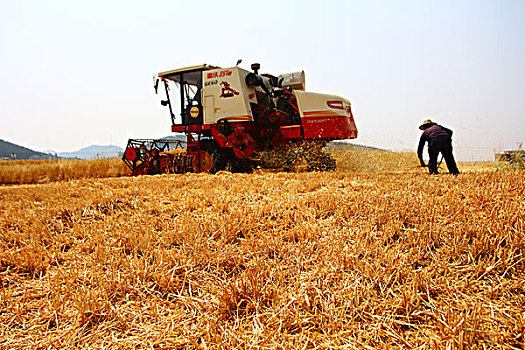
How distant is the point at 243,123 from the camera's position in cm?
853

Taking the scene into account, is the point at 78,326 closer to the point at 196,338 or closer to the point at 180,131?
the point at 196,338

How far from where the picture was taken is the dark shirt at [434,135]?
647 centimetres

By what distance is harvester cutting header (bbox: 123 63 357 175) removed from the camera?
7906 mm

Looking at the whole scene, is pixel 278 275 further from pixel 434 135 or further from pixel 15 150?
pixel 15 150

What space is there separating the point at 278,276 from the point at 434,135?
6076 mm

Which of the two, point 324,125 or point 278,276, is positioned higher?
point 324,125

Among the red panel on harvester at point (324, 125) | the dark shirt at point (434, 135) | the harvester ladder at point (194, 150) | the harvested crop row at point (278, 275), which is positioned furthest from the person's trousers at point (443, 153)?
the harvester ladder at point (194, 150)

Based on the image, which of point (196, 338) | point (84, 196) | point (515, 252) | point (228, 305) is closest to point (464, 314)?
point (515, 252)

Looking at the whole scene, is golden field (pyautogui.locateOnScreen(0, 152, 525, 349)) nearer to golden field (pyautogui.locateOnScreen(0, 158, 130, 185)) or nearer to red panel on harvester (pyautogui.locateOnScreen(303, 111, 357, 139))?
red panel on harvester (pyautogui.locateOnScreen(303, 111, 357, 139))

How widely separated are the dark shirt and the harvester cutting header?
176cm

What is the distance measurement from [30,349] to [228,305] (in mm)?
856

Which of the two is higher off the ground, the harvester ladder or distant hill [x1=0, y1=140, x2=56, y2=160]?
distant hill [x1=0, y1=140, x2=56, y2=160]

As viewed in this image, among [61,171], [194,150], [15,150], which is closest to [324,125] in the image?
[194,150]

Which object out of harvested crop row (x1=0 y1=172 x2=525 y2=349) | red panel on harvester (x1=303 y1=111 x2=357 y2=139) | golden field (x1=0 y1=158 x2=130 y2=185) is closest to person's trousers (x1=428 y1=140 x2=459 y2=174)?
red panel on harvester (x1=303 y1=111 x2=357 y2=139)
